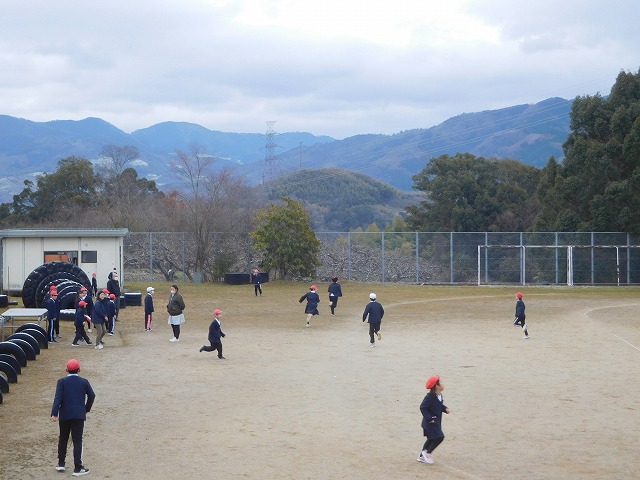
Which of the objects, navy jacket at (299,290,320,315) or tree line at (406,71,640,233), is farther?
tree line at (406,71,640,233)

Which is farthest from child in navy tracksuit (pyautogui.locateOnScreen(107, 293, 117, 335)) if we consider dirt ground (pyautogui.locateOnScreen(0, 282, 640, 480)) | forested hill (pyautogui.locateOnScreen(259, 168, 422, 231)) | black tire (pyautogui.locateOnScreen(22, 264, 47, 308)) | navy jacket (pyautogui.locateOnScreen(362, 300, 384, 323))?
forested hill (pyautogui.locateOnScreen(259, 168, 422, 231))

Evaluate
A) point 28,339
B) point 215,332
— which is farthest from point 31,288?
point 215,332

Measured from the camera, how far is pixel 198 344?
24.2 m

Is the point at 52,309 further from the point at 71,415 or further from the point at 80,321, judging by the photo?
the point at 71,415

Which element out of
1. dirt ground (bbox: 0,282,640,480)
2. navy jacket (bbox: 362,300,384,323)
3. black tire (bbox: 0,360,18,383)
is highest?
navy jacket (bbox: 362,300,384,323)

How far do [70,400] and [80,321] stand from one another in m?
12.0

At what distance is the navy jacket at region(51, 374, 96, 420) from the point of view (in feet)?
38.3

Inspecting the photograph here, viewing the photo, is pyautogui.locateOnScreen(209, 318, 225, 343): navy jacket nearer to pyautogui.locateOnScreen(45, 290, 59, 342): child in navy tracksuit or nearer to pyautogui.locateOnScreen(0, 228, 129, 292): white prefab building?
pyautogui.locateOnScreen(45, 290, 59, 342): child in navy tracksuit

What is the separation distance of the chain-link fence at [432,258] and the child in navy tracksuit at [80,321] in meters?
24.6

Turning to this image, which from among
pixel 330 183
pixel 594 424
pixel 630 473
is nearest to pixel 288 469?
pixel 630 473

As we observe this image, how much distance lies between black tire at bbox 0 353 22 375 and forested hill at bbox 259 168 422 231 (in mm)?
110033

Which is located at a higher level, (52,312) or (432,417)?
(52,312)

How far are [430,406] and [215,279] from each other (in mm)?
39046

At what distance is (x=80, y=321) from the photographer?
23.3m
